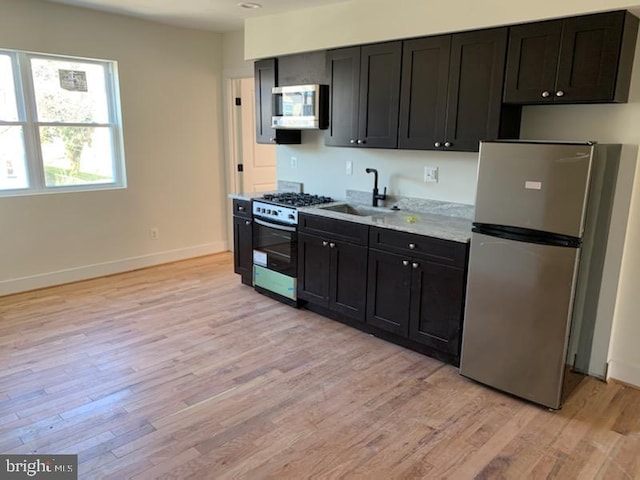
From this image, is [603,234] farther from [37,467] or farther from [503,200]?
[37,467]

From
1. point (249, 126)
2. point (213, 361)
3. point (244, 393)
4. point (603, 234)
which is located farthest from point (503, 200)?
point (249, 126)

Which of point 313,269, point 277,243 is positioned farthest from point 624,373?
point 277,243

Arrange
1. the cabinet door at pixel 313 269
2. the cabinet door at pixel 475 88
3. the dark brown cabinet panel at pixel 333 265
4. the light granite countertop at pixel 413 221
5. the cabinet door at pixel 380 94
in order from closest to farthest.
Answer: the cabinet door at pixel 475 88, the light granite countertop at pixel 413 221, the cabinet door at pixel 380 94, the dark brown cabinet panel at pixel 333 265, the cabinet door at pixel 313 269

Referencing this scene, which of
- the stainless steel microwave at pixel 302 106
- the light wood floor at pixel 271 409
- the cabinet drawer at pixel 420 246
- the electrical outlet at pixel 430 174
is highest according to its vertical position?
the stainless steel microwave at pixel 302 106

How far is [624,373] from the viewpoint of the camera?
293cm

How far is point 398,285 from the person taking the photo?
3.29 meters

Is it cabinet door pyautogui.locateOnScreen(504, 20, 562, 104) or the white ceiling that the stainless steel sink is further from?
the white ceiling

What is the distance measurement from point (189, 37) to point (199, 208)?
1.94 m

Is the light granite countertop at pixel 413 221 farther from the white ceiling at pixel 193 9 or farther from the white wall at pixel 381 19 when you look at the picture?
the white ceiling at pixel 193 9

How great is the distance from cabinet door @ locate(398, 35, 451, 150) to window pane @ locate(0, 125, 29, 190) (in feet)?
11.3

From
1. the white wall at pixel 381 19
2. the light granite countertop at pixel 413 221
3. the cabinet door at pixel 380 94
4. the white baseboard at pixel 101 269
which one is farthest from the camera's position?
the white baseboard at pixel 101 269

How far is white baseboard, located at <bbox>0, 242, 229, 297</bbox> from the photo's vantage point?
14.5 ft

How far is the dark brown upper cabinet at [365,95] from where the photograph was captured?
3455 mm

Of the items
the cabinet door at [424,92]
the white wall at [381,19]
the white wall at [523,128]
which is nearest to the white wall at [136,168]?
the white wall at [381,19]
